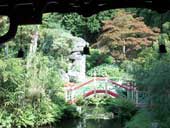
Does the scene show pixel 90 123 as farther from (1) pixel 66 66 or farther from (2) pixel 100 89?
(2) pixel 100 89

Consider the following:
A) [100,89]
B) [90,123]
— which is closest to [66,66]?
[100,89]

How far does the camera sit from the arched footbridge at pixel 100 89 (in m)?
15.4

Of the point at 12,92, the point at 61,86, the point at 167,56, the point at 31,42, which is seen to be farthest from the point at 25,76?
the point at 167,56

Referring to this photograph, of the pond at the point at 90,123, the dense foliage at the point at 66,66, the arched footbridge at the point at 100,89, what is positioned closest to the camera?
the dense foliage at the point at 66,66

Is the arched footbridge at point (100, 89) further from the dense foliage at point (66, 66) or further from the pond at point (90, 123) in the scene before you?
the pond at point (90, 123)

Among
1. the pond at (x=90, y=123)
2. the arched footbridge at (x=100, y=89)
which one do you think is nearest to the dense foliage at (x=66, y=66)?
the pond at (x=90, y=123)

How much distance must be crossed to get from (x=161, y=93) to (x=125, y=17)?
10.1m

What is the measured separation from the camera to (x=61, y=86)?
13.5 meters

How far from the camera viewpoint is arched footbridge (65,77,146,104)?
15359 mm

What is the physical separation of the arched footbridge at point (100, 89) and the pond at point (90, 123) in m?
1.65

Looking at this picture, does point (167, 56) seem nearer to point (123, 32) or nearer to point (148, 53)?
point (148, 53)

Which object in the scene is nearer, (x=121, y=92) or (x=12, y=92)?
(x=12, y=92)

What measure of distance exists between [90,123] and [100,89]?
3238mm

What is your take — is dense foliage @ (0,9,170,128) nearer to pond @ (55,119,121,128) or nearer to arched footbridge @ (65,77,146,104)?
pond @ (55,119,121,128)
